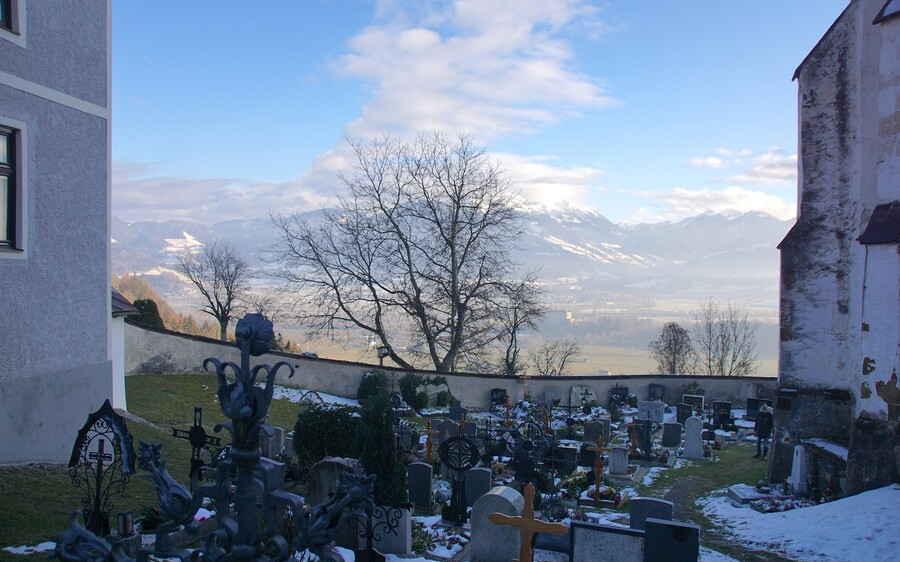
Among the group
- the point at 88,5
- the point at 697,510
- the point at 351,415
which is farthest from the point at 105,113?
the point at 697,510

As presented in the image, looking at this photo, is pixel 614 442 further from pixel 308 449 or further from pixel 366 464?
pixel 366 464

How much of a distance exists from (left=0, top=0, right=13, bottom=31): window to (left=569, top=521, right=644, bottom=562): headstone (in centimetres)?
1033

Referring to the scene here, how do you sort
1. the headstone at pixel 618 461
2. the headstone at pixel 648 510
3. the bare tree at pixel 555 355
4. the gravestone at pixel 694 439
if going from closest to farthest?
the headstone at pixel 648 510, the headstone at pixel 618 461, the gravestone at pixel 694 439, the bare tree at pixel 555 355

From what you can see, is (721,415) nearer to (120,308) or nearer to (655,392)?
(655,392)

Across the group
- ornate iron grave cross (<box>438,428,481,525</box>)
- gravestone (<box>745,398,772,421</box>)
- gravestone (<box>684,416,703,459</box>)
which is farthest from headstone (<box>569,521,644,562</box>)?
gravestone (<box>745,398,772,421</box>)

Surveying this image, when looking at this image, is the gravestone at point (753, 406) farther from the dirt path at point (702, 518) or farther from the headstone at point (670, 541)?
the headstone at point (670, 541)

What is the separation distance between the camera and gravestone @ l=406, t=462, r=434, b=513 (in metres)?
12.1

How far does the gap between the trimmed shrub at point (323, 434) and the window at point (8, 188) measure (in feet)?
19.3

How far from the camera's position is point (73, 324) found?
1068 centimetres

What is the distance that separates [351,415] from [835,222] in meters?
11.0

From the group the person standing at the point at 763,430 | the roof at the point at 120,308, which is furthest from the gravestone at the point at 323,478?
the person standing at the point at 763,430

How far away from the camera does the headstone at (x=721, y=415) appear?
72.9ft

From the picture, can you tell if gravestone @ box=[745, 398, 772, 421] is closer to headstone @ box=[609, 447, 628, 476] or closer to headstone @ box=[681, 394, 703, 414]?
headstone @ box=[681, 394, 703, 414]

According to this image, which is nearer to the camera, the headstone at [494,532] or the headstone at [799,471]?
the headstone at [494,532]
